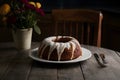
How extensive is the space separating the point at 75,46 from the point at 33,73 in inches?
9.7

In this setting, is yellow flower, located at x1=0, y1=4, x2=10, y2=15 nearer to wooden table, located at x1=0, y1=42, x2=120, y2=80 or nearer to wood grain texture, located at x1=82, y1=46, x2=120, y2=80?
wooden table, located at x1=0, y1=42, x2=120, y2=80

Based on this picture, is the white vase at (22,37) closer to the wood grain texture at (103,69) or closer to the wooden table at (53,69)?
the wooden table at (53,69)

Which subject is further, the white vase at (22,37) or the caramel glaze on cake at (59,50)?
the white vase at (22,37)

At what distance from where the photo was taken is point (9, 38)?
2.75m

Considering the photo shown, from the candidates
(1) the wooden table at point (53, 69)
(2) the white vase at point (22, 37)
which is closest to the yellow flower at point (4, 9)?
(2) the white vase at point (22, 37)

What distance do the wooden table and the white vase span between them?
7 cm

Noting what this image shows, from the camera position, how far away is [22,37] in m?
1.45

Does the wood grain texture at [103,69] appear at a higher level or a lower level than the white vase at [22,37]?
lower

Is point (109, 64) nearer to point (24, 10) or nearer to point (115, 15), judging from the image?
point (24, 10)

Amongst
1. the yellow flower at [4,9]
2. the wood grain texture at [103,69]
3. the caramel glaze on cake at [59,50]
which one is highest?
the yellow flower at [4,9]

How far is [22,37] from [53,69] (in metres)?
0.34

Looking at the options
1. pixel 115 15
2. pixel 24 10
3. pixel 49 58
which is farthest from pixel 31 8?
pixel 115 15

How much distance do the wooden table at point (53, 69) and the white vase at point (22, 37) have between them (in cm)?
7

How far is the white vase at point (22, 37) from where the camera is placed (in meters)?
1.42
